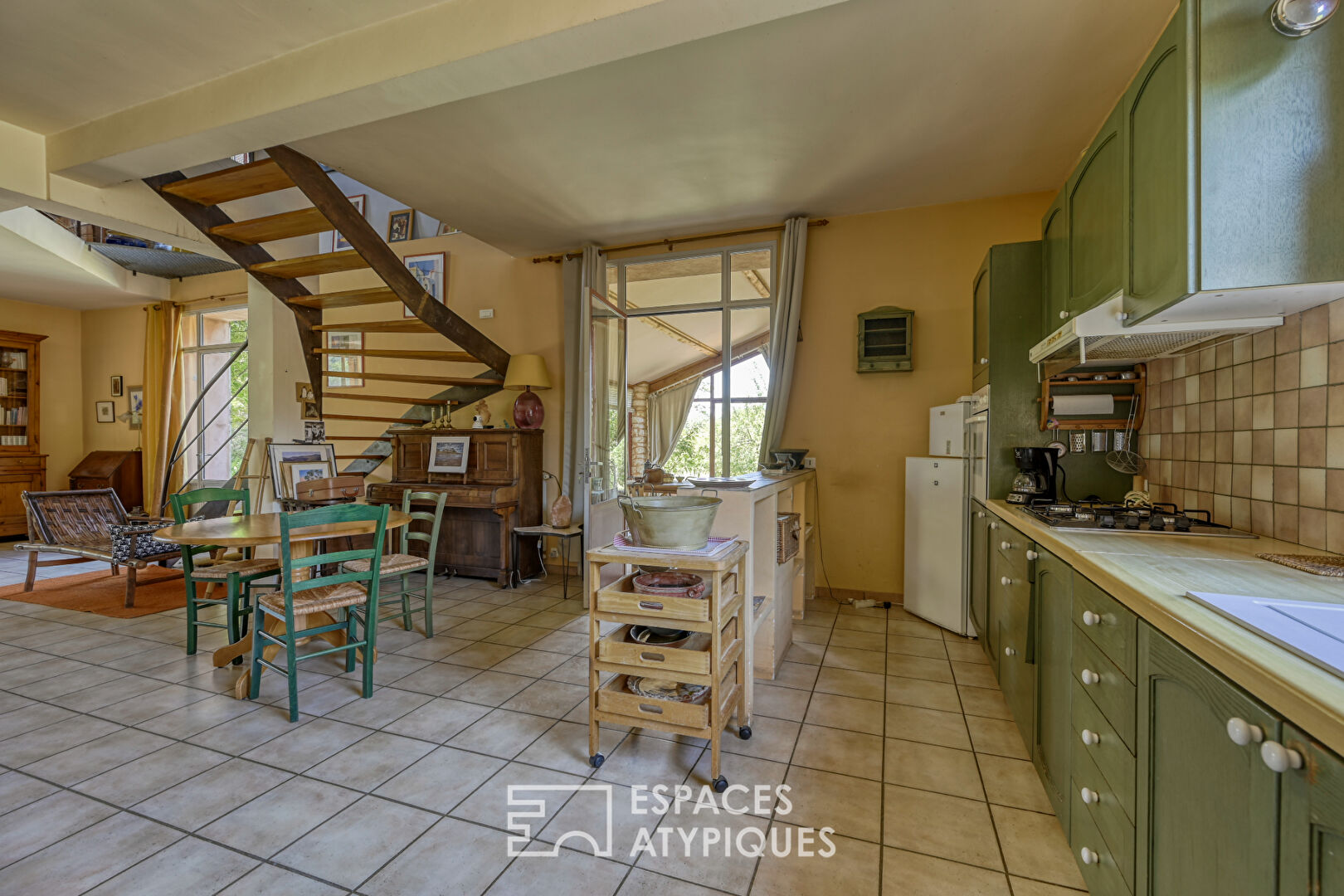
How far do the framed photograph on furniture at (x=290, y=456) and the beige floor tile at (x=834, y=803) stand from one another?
4.56 metres

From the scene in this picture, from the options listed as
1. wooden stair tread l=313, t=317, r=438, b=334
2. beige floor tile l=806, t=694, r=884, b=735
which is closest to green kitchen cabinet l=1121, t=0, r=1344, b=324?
beige floor tile l=806, t=694, r=884, b=735

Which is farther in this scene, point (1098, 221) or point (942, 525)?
point (942, 525)

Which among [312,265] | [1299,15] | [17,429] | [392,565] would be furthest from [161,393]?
[1299,15]

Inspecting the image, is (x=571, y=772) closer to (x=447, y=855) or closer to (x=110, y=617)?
(x=447, y=855)

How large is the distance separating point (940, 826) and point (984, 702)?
1.02m

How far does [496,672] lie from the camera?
2.96 m

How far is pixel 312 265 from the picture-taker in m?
3.71

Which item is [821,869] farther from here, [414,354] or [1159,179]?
[414,354]

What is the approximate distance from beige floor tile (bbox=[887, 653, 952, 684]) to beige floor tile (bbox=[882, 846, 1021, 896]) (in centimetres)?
135

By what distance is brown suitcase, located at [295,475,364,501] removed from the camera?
161 inches

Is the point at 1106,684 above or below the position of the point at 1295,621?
below

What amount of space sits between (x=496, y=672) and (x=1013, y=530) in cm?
250

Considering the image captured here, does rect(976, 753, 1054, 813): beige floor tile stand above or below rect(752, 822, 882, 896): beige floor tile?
above

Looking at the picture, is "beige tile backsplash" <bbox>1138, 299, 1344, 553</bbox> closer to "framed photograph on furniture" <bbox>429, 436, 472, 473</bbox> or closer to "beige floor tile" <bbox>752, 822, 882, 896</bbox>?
"beige floor tile" <bbox>752, 822, 882, 896</bbox>
